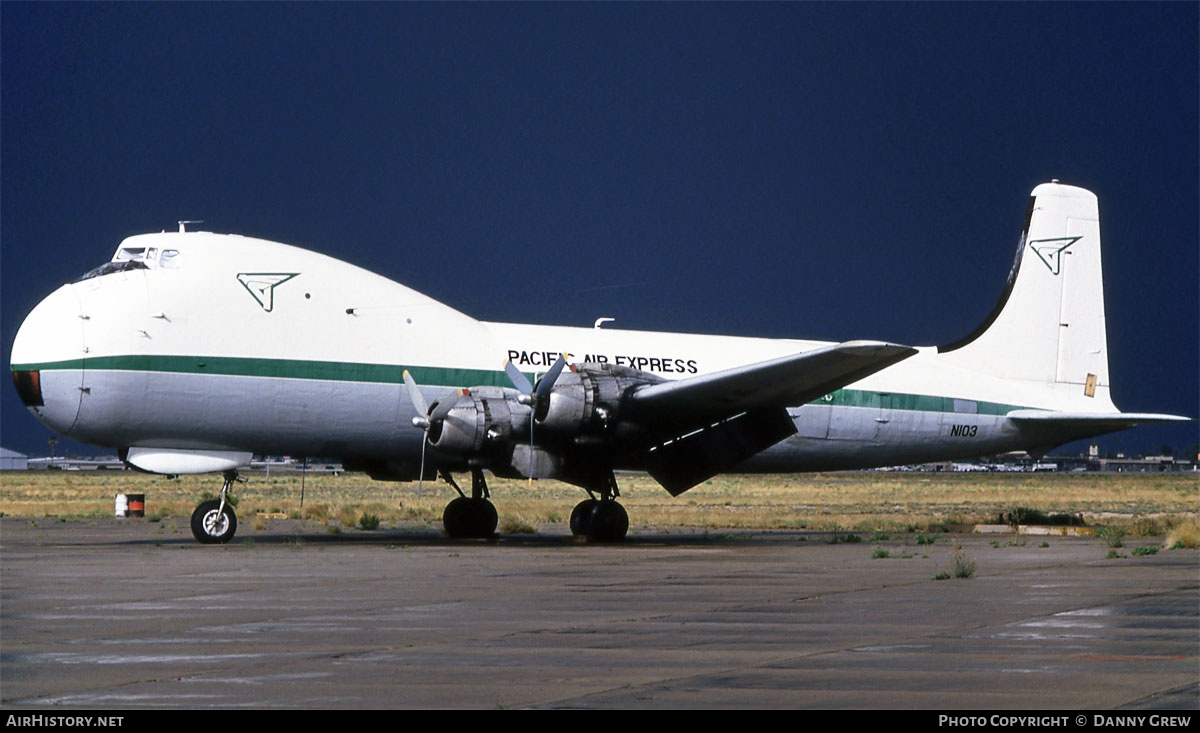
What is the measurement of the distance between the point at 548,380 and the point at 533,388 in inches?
19.5

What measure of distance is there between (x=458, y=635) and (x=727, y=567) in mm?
8679

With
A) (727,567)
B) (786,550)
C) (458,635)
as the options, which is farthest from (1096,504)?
(458,635)

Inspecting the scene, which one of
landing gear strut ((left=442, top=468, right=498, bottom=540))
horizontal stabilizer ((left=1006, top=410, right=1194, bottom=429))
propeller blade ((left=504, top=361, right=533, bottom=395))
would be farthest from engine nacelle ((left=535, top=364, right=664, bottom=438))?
horizontal stabilizer ((left=1006, top=410, right=1194, bottom=429))

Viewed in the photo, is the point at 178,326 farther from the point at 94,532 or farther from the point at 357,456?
the point at 94,532

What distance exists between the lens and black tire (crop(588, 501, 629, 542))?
2533cm

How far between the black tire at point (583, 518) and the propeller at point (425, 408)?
2.93 meters

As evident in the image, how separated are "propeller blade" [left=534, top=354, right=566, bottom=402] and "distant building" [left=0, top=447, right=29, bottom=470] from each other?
146956 mm

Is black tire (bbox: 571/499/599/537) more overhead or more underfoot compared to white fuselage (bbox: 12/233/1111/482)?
more underfoot

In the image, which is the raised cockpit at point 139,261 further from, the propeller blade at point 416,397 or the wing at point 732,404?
the wing at point 732,404

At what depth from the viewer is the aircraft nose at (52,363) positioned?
75.6 ft

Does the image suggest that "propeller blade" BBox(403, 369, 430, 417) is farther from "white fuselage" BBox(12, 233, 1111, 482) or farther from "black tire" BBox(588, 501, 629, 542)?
"black tire" BBox(588, 501, 629, 542)

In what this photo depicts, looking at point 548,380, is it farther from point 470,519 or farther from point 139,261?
point 139,261

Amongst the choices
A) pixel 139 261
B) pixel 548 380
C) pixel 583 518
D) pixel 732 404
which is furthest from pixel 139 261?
pixel 732 404

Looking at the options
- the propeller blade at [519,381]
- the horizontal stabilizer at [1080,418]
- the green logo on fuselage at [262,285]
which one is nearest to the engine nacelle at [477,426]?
the propeller blade at [519,381]
